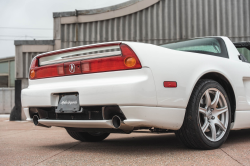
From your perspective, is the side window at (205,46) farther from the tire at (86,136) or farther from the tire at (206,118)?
the tire at (86,136)

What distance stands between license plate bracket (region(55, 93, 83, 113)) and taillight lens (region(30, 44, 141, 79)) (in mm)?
240

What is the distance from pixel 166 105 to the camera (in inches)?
108

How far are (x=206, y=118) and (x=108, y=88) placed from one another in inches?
41.7

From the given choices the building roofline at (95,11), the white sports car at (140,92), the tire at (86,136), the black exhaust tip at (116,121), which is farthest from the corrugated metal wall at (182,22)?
the black exhaust tip at (116,121)

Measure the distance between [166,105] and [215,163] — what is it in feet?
2.06

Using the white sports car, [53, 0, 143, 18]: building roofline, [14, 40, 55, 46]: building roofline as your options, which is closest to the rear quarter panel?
the white sports car

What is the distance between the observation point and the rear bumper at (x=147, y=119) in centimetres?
263

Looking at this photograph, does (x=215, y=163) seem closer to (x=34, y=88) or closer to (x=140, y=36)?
(x=34, y=88)

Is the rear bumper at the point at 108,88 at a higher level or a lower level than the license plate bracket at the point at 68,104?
higher

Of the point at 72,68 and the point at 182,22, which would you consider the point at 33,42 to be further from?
the point at 72,68

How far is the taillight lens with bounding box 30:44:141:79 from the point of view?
109 inches

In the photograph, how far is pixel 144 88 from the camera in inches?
103

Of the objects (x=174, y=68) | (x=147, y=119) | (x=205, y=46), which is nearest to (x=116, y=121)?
(x=147, y=119)

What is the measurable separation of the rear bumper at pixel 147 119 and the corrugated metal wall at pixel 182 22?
902cm
